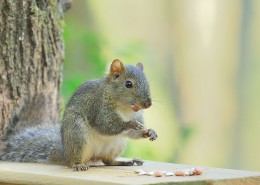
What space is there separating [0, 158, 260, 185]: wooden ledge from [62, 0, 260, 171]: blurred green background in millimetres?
4146

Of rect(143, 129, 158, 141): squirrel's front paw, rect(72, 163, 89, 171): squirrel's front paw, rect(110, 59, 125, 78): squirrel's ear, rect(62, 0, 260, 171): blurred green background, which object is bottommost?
rect(72, 163, 89, 171): squirrel's front paw

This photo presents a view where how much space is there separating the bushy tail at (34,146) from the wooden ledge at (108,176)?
0.65ft

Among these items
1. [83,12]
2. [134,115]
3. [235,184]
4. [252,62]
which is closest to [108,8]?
[83,12]

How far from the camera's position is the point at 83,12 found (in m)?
7.50

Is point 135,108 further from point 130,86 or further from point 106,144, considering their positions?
point 106,144

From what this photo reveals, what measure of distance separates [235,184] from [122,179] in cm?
43

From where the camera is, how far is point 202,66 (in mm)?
7969

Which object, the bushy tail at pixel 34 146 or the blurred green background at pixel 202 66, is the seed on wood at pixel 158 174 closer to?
the bushy tail at pixel 34 146

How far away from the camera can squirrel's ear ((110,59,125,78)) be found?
12.0 ft

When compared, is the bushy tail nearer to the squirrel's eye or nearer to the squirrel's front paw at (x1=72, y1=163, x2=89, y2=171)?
the squirrel's front paw at (x1=72, y1=163, x2=89, y2=171)

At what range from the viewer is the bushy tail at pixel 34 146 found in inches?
148

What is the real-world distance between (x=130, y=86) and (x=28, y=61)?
2.17 feet

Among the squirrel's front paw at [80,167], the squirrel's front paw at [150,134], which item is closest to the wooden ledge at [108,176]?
the squirrel's front paw at [80,167]

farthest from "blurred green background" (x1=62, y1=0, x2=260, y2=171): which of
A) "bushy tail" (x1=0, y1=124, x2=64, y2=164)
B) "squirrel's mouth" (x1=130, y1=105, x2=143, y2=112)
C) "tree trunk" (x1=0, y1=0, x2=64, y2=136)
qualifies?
"squirrel's mouth" (x1=130, y1=105, x2=143, y2=112)
